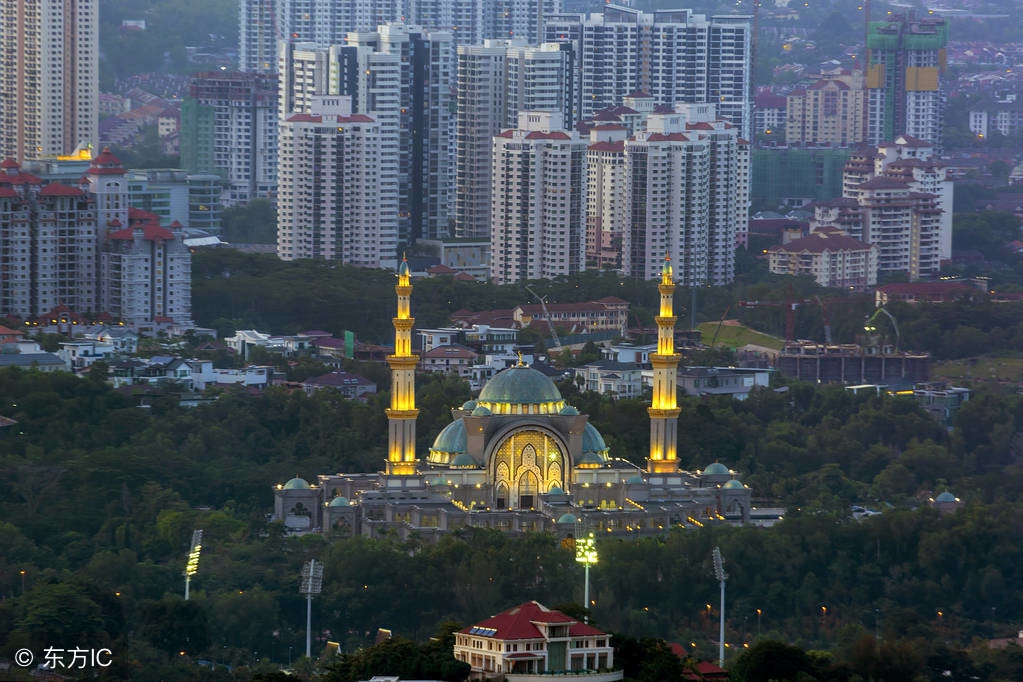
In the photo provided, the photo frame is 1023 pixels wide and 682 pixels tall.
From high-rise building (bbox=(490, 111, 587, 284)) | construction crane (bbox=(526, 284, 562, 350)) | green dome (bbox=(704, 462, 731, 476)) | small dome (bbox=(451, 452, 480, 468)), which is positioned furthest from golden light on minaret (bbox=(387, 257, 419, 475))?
high-rise building (bbox=(490, 111, 587, 284))

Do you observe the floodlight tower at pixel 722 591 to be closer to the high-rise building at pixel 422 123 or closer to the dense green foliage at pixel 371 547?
the dense green foliage at pixel 371 547

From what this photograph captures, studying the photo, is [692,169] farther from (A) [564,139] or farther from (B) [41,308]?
(B) [41,308]

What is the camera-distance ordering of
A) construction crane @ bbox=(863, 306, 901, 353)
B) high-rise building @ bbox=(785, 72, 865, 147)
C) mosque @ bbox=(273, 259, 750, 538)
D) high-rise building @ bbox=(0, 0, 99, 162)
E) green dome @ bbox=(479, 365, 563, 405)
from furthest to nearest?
high-rise building @ bbox=(785, 72, 865, 147), high-rise building @ bbox=(0, 0, 99, 162), construction crane @ bbox=(863, 306, 901, 353), green dome @ bbox=(479, 365, 563, 405), mosque @ bbox=(273, 259, 750, 538)

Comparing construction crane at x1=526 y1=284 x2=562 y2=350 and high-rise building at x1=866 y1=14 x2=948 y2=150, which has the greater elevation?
high-rise building at x1=866 y1=14 x2=948 y2=150

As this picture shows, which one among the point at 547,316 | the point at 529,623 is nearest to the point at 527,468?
the point at 529,623

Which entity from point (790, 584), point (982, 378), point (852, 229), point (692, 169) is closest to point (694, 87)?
point (852, 229)

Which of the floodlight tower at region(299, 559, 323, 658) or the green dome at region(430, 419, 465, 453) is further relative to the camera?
the green dome at region(430, 419, 465, 453)

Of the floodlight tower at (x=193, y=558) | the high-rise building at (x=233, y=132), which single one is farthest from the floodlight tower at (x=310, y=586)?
the high-rise building at (x=233, y=132)

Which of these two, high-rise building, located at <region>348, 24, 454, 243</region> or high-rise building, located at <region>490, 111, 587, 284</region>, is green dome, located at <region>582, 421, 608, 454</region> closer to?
high-rise building, located at <region>490, 111, 587, 284</region>
